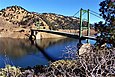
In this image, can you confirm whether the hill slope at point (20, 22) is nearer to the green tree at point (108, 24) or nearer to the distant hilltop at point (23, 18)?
the distant hilltop at point (23, 18)

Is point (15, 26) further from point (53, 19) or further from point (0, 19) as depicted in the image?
point (53, 19)

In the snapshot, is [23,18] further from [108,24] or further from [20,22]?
[108,24]

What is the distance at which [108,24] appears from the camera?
1830 centimetres

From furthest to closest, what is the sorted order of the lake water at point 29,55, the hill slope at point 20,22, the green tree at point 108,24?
the hill slope at point 20,22 → the lake water at point 29,55 → the green tree at point 108,24

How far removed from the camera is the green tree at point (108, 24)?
17.8 m

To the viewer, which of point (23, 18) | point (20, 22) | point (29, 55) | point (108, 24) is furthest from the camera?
point (23, 18)

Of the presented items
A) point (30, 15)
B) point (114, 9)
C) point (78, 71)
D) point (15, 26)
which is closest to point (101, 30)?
point (114, 9)

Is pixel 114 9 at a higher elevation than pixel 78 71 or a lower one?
higher

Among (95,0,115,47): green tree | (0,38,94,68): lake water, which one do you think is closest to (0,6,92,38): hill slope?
(0,38,94,68): lake water

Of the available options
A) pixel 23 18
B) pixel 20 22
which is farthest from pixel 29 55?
pixel 23 18

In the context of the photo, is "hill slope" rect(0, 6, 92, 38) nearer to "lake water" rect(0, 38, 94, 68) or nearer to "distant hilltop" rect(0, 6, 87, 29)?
"distant hilltop" rect(0, 6, 87, 29)

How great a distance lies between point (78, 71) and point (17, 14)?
91257mm

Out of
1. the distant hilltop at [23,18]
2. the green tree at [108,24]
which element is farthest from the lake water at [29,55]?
the distant hilltop at [23,18]

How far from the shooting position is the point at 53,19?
388 feet
